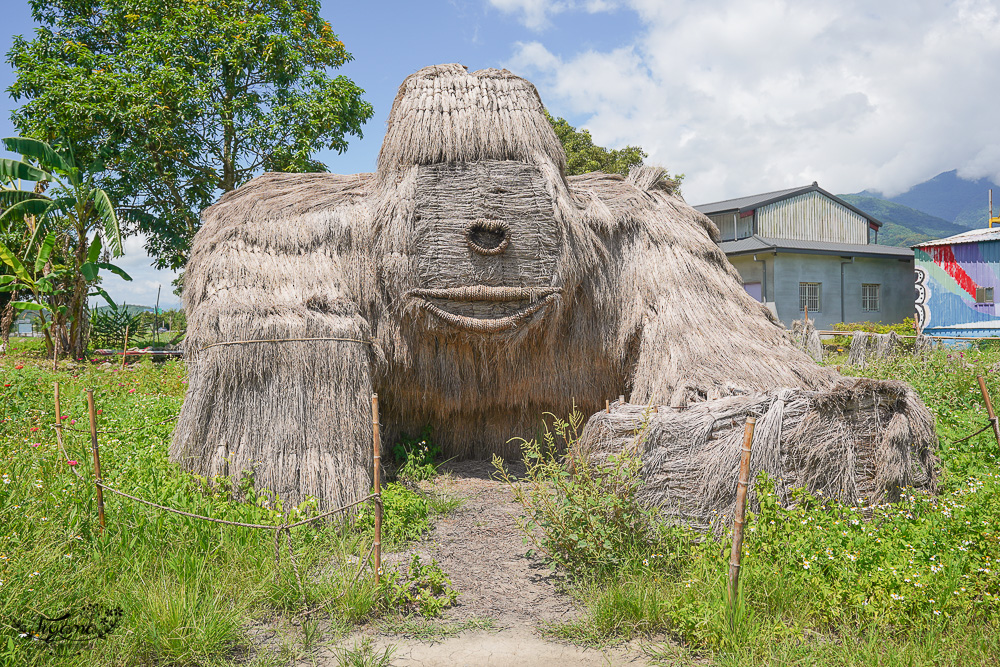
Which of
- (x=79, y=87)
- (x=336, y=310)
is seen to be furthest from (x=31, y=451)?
(x=79, y=87)

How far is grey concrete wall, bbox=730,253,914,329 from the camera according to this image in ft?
65.8

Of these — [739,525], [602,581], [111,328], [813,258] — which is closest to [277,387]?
[602,581]

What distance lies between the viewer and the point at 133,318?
18203mm

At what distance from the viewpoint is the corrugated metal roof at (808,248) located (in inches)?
783

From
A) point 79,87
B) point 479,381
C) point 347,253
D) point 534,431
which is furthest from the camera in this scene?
point 79,87

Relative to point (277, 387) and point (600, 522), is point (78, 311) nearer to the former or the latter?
point (277, 387)

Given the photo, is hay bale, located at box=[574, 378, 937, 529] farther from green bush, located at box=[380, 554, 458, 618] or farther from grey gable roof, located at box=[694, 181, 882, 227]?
grey gable roof, located at box=[694, 181, 882, 227]

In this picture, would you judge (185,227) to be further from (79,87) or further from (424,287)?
(424,287)

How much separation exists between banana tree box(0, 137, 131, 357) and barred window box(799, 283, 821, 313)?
1895cm

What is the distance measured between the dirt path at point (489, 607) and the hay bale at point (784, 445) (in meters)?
0.95

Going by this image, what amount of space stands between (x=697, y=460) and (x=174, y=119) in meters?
12.4

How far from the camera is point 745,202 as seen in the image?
A: 2325cm
